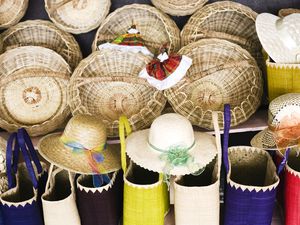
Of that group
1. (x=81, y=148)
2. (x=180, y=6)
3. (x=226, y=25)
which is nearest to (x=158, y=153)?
(x=81, y=148)

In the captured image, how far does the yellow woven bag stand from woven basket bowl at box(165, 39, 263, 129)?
0.33m

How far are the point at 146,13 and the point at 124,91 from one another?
0.40 m

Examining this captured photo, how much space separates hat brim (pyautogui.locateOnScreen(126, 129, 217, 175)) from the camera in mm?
1735

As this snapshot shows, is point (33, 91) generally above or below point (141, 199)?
above

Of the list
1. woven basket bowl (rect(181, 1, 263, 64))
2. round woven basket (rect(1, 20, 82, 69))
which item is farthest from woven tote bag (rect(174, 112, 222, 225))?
round woven basket (rect(1, 20, 82, 69))

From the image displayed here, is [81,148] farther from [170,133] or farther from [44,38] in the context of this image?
[44,38]

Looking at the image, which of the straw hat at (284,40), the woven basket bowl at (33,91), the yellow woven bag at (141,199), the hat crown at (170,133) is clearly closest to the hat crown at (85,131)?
the yellow woven bag at (141,199)

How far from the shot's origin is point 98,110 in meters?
2.13

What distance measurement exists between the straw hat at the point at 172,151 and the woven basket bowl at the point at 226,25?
0.56 m

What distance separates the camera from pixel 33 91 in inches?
84.2

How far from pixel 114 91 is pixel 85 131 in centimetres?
43

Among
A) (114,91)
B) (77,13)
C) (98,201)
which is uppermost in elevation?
(77,13)

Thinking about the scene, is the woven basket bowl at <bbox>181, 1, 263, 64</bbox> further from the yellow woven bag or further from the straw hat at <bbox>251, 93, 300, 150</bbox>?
the yellow woven bag

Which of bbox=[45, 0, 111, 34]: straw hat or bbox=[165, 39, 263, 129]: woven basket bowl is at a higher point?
bbox=[45, 0, 111, 34]: straw hat
